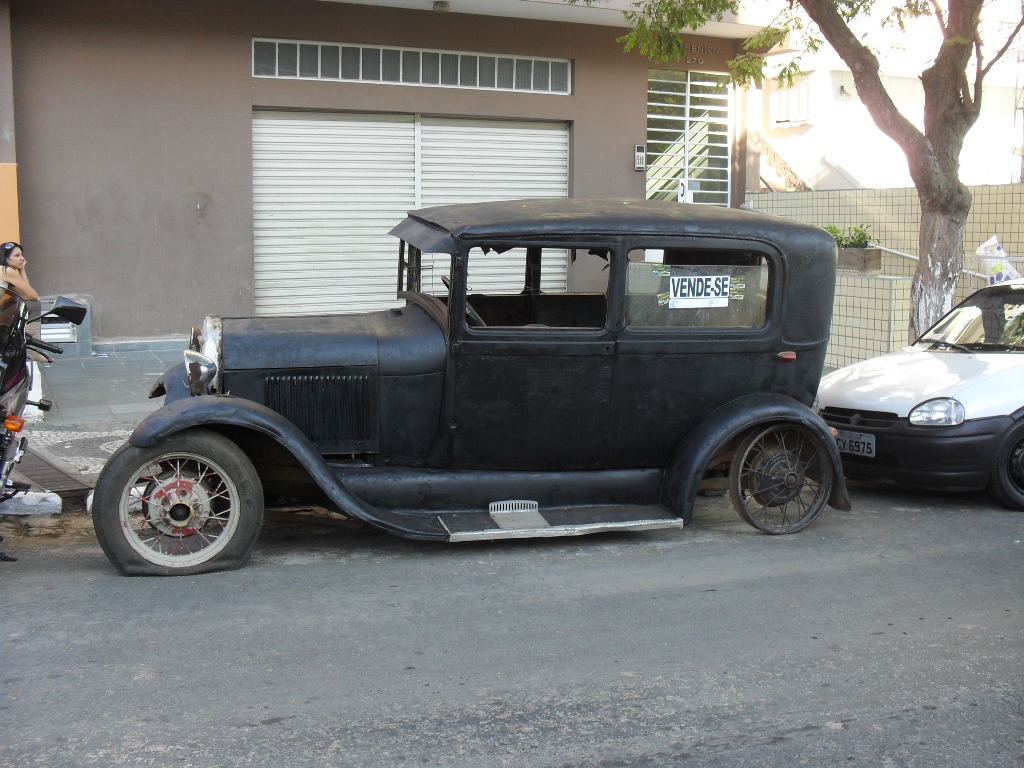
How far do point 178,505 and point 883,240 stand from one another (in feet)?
41.2

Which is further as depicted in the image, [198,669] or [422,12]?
[422,12]

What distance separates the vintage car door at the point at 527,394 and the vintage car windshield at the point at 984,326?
3.34 meters

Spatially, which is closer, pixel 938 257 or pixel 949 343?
pixel 949 343

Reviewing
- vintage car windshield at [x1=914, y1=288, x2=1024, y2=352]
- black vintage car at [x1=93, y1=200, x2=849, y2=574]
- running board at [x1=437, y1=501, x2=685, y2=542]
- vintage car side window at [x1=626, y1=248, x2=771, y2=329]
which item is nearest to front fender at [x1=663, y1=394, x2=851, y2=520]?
black vintage car at [x1=93, y1=200, x2=849, y2=574]

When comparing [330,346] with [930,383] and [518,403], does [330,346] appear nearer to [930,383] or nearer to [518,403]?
[518,403]

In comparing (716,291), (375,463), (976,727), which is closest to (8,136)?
(375,463)

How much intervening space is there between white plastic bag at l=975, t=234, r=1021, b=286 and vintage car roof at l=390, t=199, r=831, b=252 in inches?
206

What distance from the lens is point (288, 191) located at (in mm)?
14008

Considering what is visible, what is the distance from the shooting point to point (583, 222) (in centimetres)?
611

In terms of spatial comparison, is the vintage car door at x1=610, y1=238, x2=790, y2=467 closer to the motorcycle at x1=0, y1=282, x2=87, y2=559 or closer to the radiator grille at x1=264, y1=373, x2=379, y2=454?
the radiator grille at x1=264, y1=373, x2=379, y2=454

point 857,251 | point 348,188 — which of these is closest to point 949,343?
point 857,251

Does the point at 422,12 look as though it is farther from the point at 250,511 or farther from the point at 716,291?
the point at 250,511

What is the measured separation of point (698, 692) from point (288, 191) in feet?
36.1

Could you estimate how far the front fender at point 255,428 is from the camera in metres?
5.38
